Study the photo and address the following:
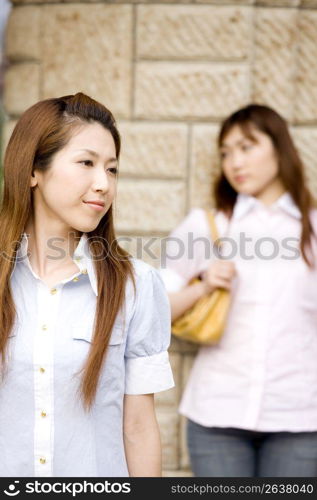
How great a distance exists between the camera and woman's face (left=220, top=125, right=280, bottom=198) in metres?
2.85

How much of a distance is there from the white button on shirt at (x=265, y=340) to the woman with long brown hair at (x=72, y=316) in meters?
1.00

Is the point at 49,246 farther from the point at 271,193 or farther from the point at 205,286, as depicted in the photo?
the point at 271,193

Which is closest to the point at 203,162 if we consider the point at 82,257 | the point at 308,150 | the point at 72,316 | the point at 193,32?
the point at 308,150

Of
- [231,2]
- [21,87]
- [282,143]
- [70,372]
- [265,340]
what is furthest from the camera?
[21,87]

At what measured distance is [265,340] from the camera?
2748 millimetres

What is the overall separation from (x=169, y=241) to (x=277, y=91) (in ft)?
2.98

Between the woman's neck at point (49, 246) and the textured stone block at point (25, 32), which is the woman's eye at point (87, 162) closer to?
the woman's neck at point (49, 246)

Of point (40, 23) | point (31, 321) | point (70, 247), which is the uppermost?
point (40, 23)

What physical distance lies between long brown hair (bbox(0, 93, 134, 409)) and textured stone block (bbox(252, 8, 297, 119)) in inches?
63.2

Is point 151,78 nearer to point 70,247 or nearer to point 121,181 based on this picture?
point 121,181

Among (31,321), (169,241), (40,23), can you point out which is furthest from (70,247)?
(40,23)

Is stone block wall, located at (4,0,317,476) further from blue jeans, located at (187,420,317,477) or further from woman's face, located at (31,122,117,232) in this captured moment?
woman's face, located at (31,122,117,232)

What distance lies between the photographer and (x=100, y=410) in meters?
1.71

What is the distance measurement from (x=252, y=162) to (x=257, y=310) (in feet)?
2.07
